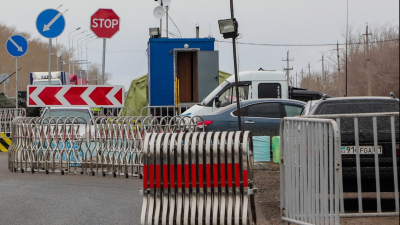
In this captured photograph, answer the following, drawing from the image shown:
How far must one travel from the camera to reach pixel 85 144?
47.3 feet

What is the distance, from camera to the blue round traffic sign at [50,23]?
1520 cm

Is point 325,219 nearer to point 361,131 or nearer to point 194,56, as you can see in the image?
point 361,131

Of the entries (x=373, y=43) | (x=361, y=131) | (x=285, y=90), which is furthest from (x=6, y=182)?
(x=373, y=43)

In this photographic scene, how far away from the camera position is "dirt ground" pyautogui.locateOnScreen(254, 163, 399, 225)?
8.41 meters

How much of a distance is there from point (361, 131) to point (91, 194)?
4.75m

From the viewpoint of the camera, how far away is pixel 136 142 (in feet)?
46.3

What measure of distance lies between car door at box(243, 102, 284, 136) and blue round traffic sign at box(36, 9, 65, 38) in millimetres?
4875

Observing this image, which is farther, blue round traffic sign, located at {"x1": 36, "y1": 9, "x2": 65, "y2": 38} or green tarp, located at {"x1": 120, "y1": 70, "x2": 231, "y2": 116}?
green tarp, located at {"x1": 120, "y1": 70, "x2": 231, "y2": 116}

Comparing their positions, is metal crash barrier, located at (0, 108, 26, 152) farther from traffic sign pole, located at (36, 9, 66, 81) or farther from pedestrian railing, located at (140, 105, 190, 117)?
traffic sign pole, located at (36, 9, 66, 81)

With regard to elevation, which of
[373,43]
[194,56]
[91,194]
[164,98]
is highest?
[373,43]

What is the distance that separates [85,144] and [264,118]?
15.6 ft

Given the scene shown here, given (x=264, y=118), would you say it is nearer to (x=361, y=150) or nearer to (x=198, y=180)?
(x=361, y=150)

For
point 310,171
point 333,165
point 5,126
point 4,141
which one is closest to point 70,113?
point 5,126

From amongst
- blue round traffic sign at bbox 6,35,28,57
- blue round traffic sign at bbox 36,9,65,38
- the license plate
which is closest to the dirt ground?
the license plate
